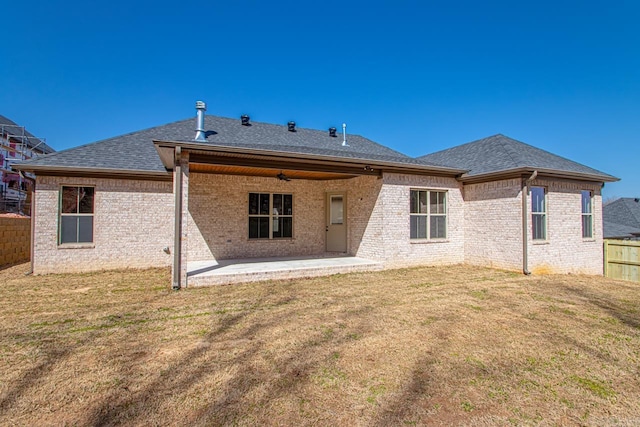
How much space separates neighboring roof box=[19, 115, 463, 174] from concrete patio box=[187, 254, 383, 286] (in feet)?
9.44

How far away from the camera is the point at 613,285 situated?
7.80m

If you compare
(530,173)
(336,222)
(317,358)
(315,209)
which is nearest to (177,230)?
(317,358)

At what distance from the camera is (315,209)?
11.0 meters

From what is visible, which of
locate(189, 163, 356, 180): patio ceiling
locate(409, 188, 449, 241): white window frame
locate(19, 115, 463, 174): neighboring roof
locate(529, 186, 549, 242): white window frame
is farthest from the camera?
locate(409, 188, 449, 241): white window frame

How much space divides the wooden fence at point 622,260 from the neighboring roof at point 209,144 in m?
5.78

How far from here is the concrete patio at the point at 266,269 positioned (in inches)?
279

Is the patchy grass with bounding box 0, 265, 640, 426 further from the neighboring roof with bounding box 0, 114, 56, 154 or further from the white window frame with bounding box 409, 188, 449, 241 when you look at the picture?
the neighboring roof with bounding box 0, 114, 56, 154

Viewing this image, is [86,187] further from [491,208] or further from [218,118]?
[491,208]

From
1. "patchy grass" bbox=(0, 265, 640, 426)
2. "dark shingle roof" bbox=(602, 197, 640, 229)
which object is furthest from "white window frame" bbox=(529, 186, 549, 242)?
"dark shingle roof" bbox=(602, 197, 640, 229)

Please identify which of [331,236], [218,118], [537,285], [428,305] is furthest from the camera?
[218,118]

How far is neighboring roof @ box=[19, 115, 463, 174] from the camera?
27.0ft

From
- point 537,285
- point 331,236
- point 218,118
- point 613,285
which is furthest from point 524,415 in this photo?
point 218,118

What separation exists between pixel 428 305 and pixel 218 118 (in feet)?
34.8

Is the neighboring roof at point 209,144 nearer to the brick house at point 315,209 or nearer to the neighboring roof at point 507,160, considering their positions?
the brick house at point 315,209
